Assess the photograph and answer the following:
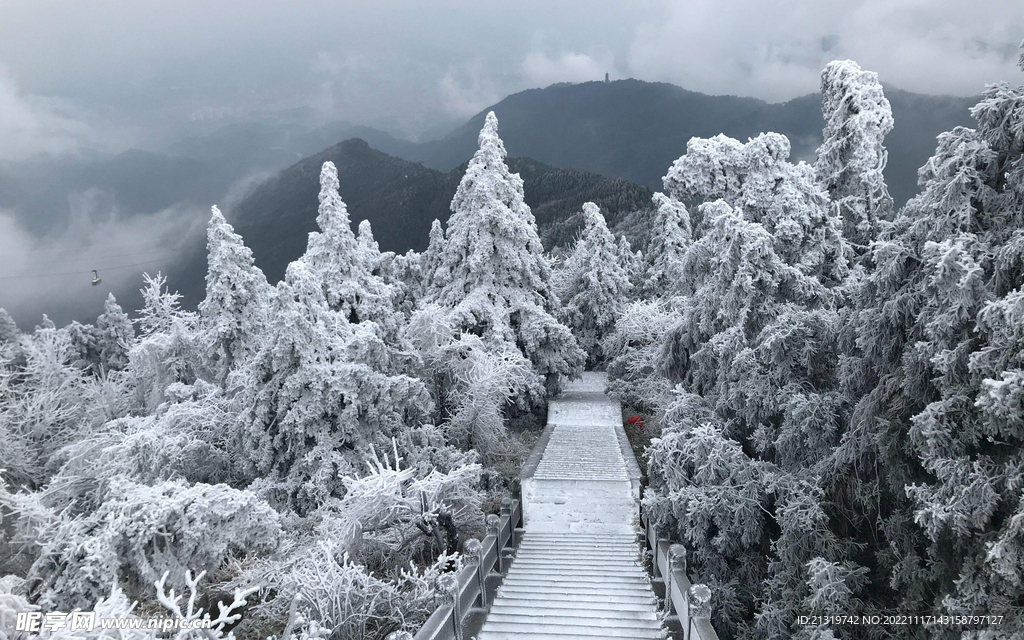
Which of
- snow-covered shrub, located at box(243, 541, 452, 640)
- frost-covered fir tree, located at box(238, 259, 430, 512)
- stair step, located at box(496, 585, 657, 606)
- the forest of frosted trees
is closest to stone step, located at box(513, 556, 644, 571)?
stair step, located at box(496, 585, 657, 606)

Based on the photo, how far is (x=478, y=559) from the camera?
11.4m

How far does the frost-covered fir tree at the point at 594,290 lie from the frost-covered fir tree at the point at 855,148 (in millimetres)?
14983

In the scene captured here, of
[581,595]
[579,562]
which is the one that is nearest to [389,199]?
[579,562]

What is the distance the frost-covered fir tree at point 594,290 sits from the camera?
31.9 m

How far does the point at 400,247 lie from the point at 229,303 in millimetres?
→ 86941

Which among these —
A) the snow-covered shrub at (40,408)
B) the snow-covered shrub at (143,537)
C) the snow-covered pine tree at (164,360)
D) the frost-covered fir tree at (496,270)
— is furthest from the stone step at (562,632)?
the snow-covered shrub at (40,408)

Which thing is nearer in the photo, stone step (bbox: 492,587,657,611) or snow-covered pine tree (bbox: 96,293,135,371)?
stone step (bbox: 492,587,657,611)

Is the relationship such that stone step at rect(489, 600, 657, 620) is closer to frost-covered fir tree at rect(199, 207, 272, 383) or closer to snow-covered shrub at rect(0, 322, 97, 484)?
frost-covered fir tree at rect(199, 207, 272, 383)

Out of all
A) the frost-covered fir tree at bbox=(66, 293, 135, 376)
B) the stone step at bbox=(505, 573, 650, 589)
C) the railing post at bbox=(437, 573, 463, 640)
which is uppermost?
the railing post at bbox=(437, 573, 463, 640)

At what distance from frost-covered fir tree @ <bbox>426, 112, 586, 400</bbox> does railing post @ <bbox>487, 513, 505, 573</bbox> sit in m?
9.61

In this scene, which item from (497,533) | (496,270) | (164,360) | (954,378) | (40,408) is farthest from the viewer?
(40,408)

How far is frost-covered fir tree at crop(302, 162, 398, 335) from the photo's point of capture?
21.6 metres

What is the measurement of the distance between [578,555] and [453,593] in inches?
196

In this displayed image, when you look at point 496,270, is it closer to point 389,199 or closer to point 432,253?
point 432,253
